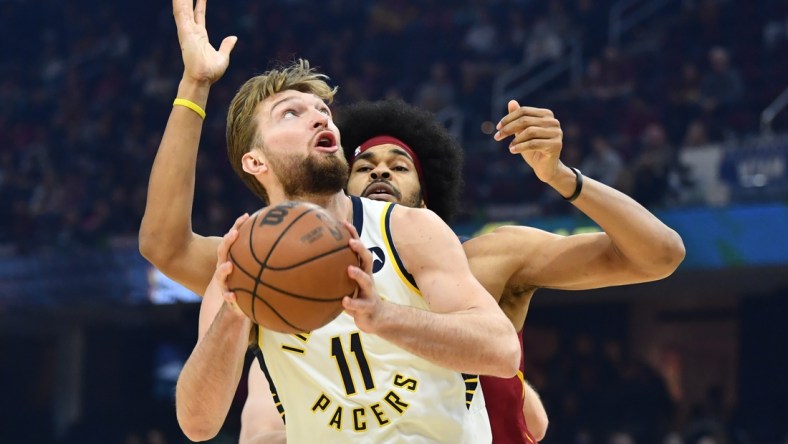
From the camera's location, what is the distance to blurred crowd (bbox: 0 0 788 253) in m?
12.3

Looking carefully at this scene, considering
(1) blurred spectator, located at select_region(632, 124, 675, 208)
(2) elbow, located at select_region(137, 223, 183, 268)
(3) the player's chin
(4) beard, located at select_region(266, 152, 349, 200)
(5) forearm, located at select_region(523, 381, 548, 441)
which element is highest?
(1) blurred spectator, located at select_region(632, 124, 675, 208)

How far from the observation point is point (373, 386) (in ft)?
11.5

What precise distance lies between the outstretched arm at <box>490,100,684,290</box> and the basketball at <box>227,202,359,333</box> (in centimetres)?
119

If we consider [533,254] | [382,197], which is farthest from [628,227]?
[382,197]

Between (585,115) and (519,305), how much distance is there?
8.89m

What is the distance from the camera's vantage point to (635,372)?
11906 millimetres

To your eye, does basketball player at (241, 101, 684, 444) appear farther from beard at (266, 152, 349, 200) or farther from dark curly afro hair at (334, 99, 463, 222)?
beard at (266, 152, 349, 200)

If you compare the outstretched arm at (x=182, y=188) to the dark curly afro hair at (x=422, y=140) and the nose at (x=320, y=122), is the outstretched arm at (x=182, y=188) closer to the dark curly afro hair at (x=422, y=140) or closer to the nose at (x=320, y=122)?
the nose at (x=320, y=122)

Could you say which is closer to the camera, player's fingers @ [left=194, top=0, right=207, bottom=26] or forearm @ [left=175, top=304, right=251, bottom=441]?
forearm @ [left=175, top=304, right=251, bottom=441]

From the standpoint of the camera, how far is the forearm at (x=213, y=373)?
3314mm

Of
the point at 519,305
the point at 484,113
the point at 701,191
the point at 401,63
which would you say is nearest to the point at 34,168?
the point at 401,63

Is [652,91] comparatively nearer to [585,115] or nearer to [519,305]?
[585,115]

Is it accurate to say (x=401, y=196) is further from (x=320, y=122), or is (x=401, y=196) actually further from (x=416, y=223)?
(x=416, y=223)

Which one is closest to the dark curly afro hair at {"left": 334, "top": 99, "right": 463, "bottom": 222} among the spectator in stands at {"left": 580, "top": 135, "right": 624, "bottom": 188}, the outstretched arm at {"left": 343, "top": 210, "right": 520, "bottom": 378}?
the outstretched arm at {"left": 343, "top": 210, "right": 520, "bottom": 378}
